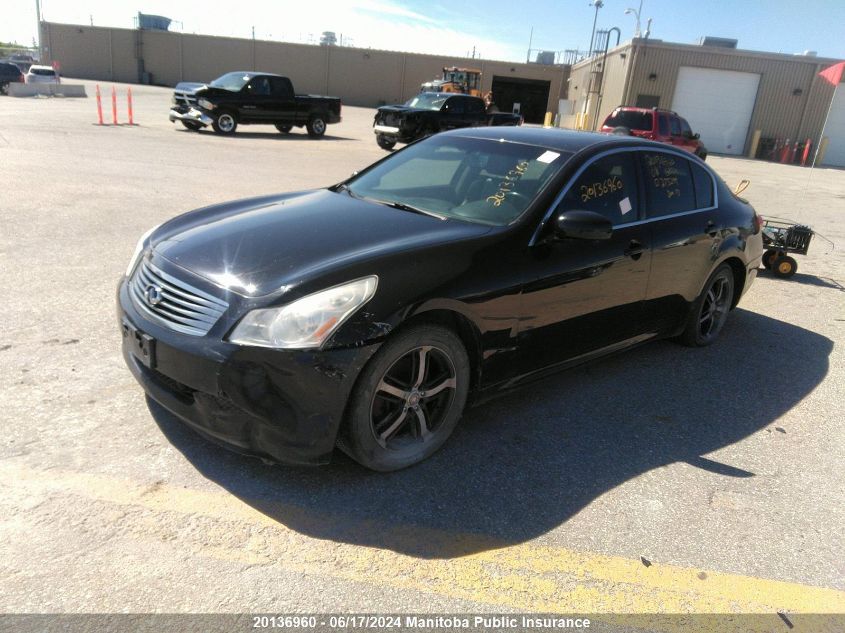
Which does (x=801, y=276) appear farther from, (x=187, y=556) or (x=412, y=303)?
(x=187, y=556)

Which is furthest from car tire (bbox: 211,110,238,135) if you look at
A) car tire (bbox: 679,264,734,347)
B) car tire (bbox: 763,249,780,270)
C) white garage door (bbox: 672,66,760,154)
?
white garage door (bbox: 672,66,760,154)

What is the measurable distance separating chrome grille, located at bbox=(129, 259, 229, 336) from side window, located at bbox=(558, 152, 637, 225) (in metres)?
2.03

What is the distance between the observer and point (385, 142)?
20.5 meters

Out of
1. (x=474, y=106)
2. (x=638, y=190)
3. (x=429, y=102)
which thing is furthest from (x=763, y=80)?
(x=638, y=190)

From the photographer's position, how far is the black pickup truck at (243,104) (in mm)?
19609

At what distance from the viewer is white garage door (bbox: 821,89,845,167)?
106 ft

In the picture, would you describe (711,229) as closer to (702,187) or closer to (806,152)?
(702,187)

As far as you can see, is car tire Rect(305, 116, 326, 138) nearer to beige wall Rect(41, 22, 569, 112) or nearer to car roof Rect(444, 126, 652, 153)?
car roof Rect(444, 126, 652, 153)

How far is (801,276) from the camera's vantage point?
314 inches

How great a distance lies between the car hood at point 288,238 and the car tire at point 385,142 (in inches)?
664

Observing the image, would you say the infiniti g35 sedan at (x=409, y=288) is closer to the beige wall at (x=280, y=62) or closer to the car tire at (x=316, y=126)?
the car tire at (x=316, y=126)

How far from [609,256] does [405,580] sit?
2346 millimetres

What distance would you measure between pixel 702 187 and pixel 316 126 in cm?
1884

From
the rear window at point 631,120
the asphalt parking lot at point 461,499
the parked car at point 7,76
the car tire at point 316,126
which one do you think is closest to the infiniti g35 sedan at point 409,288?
the asphalt parking lot at point 461,499
